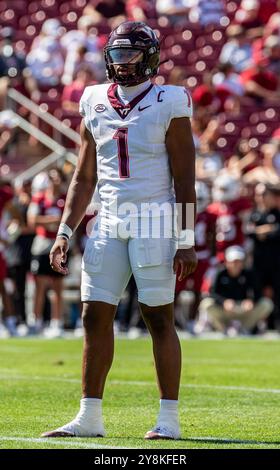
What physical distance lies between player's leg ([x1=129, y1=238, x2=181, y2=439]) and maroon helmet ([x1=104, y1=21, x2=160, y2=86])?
0.79 m

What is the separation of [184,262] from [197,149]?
1152 centimetres

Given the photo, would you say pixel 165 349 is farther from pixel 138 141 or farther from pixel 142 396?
pixel 142 396

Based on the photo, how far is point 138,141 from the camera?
591 cm

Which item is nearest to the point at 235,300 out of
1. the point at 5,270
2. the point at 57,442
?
the point at 5,270

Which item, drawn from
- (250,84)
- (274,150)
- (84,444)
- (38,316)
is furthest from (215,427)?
(250,84)

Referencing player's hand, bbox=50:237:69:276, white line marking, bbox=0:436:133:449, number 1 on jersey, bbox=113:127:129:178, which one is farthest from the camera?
player's hand, bbox=50:237:69:276

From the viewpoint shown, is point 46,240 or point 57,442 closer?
point 57,442

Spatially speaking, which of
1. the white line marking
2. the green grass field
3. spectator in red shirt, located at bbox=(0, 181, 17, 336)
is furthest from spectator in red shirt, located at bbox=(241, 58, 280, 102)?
the white line marking

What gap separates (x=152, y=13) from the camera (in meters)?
21.0

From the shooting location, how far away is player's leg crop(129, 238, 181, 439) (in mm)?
5906

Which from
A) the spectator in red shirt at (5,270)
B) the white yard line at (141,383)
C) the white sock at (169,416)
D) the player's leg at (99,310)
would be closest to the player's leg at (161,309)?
the white sock at (169,416)

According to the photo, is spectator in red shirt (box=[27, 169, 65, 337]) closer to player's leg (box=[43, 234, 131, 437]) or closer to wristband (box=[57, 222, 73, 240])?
wristband (box=[57, 222, 73, 240])

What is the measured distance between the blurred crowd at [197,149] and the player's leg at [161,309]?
879 cm
